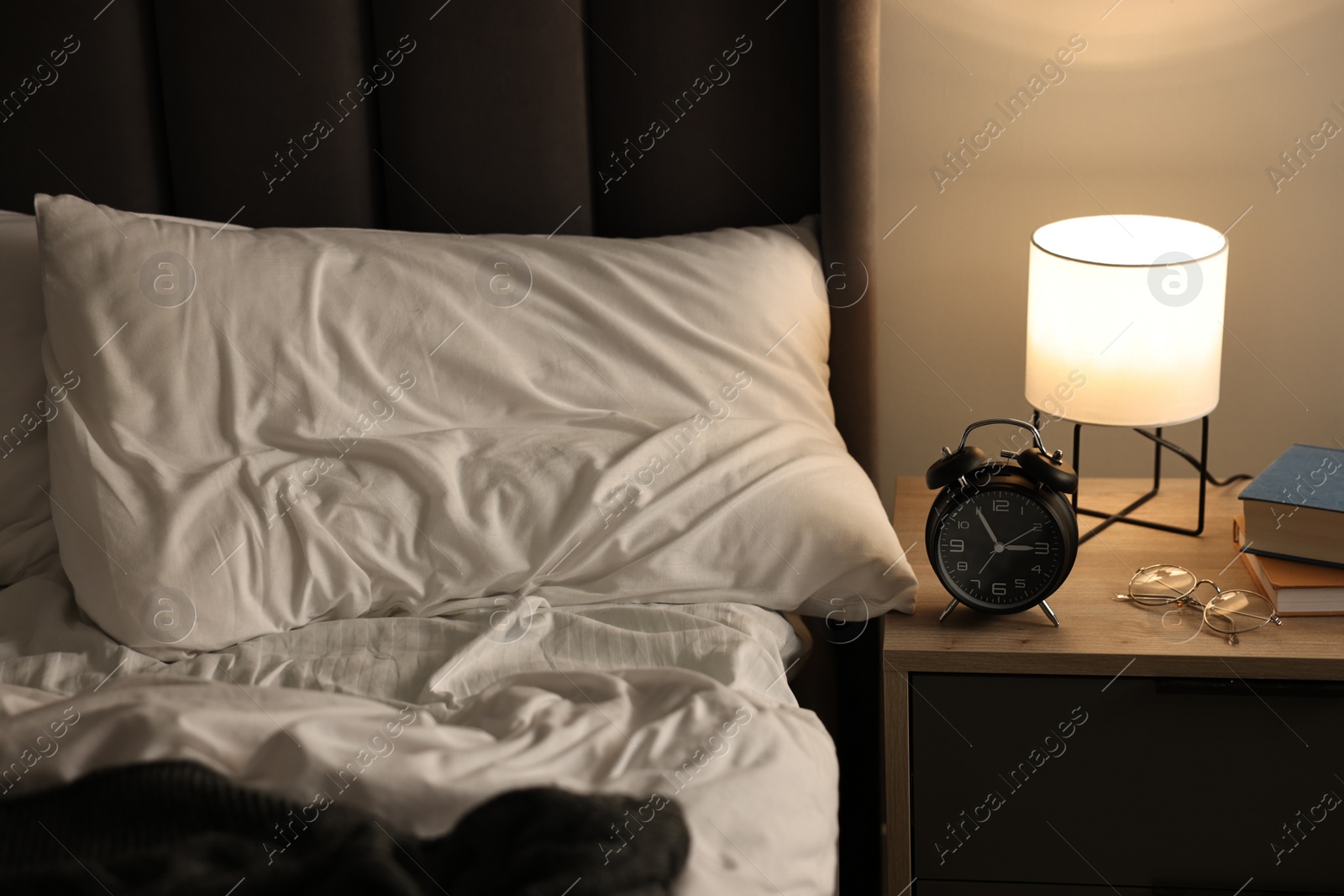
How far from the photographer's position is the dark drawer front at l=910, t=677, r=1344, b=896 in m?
1.15

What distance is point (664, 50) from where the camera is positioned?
1480 mm

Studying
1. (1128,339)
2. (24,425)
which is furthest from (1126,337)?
(24,425)

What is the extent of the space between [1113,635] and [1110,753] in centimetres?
13

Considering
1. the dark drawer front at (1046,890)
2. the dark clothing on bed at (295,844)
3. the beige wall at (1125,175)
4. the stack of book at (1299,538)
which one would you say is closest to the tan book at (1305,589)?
the stack of book at (1299,538)

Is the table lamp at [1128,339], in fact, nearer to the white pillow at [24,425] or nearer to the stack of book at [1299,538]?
the stack of book at [1299,538]

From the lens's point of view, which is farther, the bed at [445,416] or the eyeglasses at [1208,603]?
the eyeglasses at [1208,603]

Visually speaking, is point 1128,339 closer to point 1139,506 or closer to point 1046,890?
point 1139,506

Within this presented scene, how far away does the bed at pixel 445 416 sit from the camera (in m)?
0.90

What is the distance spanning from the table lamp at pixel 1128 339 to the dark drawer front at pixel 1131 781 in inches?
11.8

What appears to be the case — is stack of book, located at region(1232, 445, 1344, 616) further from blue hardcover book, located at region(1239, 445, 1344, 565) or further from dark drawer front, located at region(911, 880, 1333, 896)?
dark drawer front, located at region(911, 880, 1333, 896)

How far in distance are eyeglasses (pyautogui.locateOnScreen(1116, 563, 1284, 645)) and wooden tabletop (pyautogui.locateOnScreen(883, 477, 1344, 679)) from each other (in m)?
0.01

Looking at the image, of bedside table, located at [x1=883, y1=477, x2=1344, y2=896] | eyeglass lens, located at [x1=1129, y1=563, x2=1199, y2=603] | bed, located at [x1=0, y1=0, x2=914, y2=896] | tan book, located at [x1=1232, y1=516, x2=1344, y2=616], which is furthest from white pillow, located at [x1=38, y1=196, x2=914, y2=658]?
tan book, located at [x1=1232, y1=516, x2=1344, y2=616]

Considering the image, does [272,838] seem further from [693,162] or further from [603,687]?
[693,162]

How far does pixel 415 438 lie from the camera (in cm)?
123
